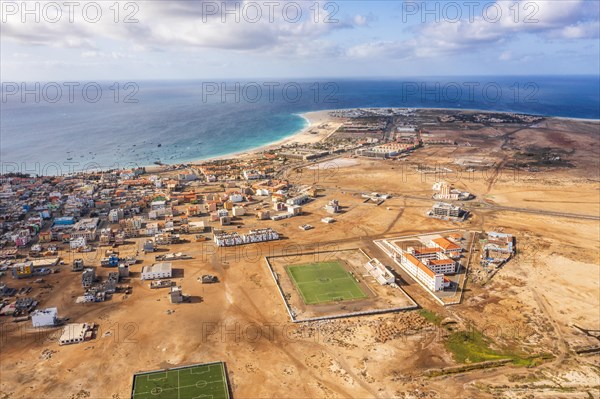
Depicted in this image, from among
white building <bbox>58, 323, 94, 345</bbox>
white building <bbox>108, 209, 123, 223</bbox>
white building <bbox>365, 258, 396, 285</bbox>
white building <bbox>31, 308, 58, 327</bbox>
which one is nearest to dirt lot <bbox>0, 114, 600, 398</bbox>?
white building <bbox>58, 323, 94, 345</bbox>

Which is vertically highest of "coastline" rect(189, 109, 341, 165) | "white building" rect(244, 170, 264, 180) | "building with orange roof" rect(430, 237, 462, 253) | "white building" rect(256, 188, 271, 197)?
"coastline" rect(189, 109, 341, 165)

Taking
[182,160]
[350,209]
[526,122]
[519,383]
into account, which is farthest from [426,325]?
[526,122]

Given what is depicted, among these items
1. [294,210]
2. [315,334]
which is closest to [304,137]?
[294,210]

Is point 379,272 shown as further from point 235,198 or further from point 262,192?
point 262,192

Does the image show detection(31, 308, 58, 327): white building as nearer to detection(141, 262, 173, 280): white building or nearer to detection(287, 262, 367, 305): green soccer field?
detection(141, 262, 173, 280): white building

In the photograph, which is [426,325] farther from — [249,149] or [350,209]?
[249,149]
